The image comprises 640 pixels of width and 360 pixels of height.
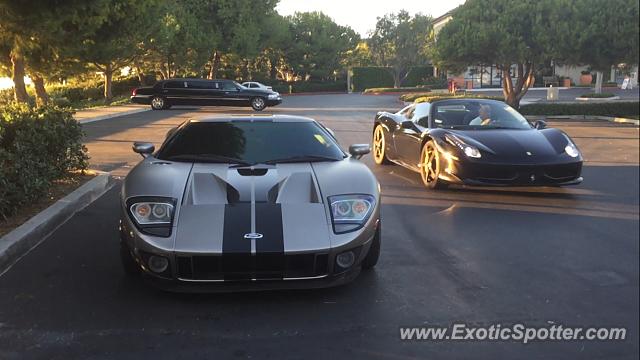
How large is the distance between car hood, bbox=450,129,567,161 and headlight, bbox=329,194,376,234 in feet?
11.1

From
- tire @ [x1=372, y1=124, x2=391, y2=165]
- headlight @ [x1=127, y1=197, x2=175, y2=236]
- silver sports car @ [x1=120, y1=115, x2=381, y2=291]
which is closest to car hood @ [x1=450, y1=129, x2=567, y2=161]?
tire @ [x1=372, y1=124, x2=391, y2=165]

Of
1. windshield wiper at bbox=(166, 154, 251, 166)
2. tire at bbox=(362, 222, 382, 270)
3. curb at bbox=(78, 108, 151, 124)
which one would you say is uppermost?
windshield wiper at bbox=(166, 154, 251, 166)

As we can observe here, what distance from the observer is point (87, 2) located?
7.37 meters

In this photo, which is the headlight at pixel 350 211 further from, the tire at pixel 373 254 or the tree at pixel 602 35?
the tree at pixel 602 35

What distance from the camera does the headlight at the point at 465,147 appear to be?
728 centimetres

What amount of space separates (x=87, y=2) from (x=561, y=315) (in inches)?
255

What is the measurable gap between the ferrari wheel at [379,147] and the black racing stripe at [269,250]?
20.7ft

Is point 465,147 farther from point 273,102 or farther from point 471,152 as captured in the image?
point 273,102

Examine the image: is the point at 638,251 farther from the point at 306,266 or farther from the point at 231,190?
the point at 231,190

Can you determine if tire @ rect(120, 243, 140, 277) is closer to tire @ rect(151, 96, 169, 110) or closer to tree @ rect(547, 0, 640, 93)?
tree @ rect(547, 0, 640, 93)

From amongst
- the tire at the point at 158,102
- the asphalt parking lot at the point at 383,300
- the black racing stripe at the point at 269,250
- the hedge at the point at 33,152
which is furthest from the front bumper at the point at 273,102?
the black racing stripe at the point at 269,250

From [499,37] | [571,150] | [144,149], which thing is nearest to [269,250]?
[144,149]

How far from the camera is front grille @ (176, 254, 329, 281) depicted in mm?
3854

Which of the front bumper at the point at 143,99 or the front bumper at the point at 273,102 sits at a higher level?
the front bumper at the point at 143,99
